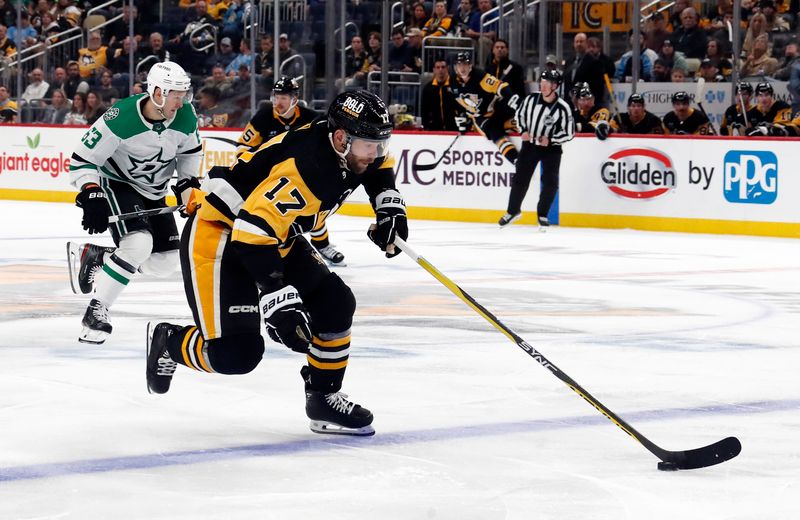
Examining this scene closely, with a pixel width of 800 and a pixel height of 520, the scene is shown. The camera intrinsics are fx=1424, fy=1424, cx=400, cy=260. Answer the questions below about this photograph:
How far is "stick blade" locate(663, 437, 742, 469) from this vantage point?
382cm

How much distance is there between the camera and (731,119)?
483 inches

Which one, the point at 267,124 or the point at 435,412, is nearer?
the point at 435,412

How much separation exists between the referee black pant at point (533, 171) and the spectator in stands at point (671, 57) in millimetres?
1248

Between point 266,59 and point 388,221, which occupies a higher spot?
point 266,59

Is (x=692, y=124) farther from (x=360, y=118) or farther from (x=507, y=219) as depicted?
(x=360, y=118)

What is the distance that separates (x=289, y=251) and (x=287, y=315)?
47 cm

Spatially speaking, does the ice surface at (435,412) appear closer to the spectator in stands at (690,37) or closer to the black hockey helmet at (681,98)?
the black hockey helmet at (681,98)

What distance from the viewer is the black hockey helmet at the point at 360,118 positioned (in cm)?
396

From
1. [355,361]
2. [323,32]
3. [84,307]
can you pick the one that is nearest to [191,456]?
[355,361]

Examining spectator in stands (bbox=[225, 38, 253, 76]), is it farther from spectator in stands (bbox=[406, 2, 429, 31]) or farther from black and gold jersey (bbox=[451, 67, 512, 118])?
black and gold jersey (bbox=[451, 67, 512, 118])

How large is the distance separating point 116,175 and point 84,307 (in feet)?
3.96

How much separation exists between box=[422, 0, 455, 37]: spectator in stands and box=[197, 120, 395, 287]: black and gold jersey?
10.7 meters

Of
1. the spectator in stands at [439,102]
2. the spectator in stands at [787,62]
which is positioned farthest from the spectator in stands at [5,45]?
the spectator in stands at [787,62]

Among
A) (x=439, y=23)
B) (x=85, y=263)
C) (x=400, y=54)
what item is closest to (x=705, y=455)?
(x=85, y=263)
